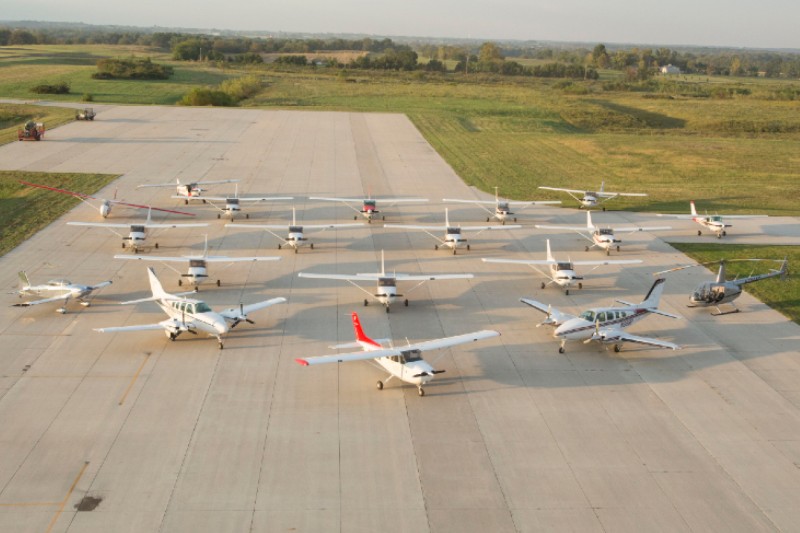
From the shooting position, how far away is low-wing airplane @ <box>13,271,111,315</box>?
31.7m

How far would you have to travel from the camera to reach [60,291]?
107 ft

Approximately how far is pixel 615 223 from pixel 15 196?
41.3 metres

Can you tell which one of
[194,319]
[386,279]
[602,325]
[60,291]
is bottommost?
[60,291]

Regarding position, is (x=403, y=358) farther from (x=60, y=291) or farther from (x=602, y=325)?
(x=60, y=291)

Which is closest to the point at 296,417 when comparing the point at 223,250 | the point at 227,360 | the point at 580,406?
the point at 227,360

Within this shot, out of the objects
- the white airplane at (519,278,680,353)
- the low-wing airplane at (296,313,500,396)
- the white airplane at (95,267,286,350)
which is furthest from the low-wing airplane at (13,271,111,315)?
the white airplane at (519,278,680,353)

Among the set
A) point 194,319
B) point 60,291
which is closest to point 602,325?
point 194,319

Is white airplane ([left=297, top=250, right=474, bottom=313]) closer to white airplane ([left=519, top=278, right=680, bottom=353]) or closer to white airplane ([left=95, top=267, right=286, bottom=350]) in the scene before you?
white airplane ([left=95, top=267, right=286, bottom=350])

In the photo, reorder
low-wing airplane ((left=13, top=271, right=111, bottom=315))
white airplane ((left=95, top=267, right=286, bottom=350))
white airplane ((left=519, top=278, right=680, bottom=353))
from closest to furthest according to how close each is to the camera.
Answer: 1. white airplane ((left=95, top=267, right=286, bottom=350))
2. white airplane ((left=519, top=278, right=680, bottom=353))
3. low-wing airplane ((left=13, top=271, right=111, bottom=315))

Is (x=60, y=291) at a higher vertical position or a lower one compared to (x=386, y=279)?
lower

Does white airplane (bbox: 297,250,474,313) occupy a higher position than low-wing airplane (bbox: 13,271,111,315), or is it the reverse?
white airplane (bbox: 297,250,474,313)

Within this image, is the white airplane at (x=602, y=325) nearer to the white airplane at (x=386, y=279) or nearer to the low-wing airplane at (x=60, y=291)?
the white airplane at (x=386, y=279)

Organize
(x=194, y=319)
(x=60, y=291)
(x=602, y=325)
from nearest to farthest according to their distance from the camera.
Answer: (x=194, y=319) < (x=602, y=325) < (x=60, y=291)

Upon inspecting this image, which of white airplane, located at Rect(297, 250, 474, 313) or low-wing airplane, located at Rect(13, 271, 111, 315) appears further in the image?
white airplane, located at Rect(297, 250, 474, 313)
